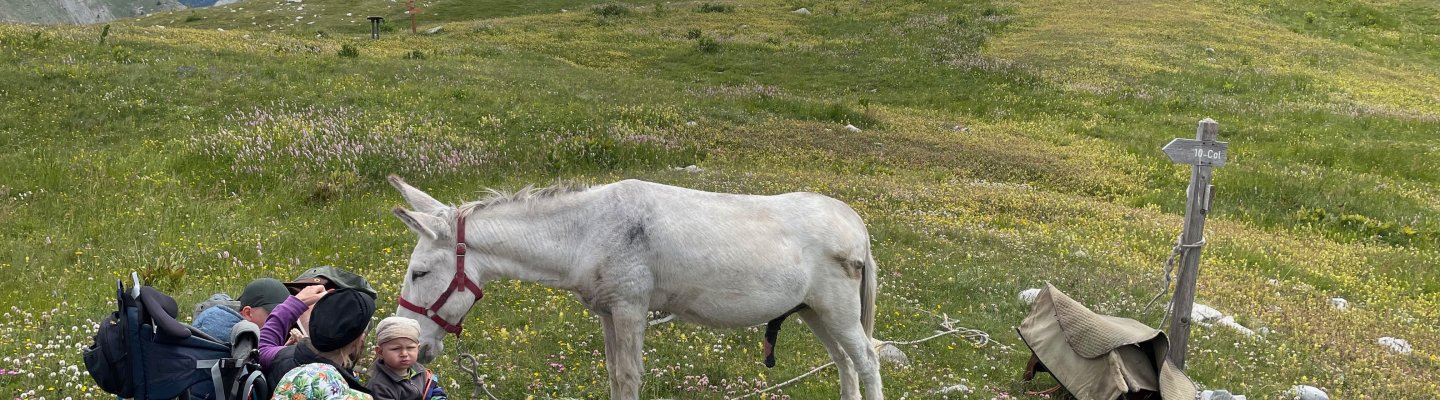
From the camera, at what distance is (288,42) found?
95.4 ft

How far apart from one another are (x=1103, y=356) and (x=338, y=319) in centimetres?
718

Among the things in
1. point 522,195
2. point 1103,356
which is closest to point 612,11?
point 1103,356

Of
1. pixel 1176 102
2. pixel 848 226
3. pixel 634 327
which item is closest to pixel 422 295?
pixel 634 327

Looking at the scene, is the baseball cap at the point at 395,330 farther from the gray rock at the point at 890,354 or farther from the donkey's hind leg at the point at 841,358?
the gray rock at the point at 890,354

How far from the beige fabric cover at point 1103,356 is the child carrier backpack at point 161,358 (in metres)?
7.38

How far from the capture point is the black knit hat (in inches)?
186

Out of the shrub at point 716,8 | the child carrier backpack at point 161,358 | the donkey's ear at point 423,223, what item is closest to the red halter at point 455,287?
the donkey's ear at point 423,223

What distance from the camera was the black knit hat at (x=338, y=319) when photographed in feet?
15.5

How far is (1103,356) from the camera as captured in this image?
823 cm

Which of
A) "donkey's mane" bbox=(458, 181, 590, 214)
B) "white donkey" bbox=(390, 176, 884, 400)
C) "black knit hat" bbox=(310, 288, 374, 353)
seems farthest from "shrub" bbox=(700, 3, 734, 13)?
"black knit hat" bbox=(310, 288, 374, 353)

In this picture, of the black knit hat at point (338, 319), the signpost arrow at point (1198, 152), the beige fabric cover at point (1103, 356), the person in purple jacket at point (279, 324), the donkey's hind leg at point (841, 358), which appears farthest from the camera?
the signpost arrow at point (1198, 152)

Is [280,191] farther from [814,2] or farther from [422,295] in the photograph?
[814,2]

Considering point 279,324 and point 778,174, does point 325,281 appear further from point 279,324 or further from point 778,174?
point 778,174

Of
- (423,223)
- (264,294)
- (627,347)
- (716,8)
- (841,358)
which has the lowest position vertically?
(841,358)
